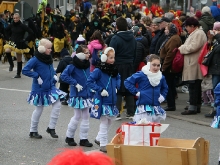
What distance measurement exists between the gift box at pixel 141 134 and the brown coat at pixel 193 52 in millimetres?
6121

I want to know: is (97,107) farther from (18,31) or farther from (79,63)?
(18,31)

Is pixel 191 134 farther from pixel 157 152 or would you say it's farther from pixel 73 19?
pixel 73 19

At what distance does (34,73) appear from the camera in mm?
9273

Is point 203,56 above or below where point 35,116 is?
above

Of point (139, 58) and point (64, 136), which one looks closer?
point (64, 136)

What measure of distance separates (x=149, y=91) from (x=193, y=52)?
368 centimetres

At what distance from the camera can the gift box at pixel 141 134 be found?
236 inches

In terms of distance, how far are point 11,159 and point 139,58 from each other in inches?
197

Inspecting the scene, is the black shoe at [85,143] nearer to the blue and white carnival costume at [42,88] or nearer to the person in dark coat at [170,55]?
the blue and white carnival costume at [42,88]

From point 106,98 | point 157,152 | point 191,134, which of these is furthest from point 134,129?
point 191,134

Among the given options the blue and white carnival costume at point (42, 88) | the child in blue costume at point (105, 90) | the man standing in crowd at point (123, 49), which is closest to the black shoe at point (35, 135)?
the blue and white carnival costume at point (42, 88)

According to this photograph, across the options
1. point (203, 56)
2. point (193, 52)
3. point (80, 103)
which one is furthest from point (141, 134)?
point (193, 52)

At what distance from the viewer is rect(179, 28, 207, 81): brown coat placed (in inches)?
471

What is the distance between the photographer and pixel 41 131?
33.9 ft
